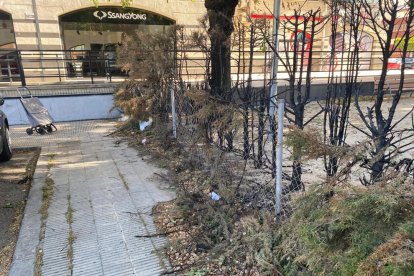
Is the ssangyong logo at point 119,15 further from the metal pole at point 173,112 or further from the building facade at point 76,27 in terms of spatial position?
the metal pole at point 173,112

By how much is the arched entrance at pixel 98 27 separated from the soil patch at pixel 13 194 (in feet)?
24.5

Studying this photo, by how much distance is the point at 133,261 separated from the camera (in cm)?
284

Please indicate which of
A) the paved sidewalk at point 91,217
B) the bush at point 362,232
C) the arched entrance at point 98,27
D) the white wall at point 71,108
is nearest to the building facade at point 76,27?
the arched entrance at point 98,27

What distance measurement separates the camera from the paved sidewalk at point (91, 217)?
2812 millimetres

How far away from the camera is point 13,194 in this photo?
4.21 metres

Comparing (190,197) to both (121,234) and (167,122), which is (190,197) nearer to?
(121,234)

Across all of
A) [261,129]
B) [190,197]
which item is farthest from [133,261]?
[261,129]

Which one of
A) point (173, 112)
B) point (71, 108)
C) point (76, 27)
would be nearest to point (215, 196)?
point (173, 112)

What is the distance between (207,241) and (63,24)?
12790mm

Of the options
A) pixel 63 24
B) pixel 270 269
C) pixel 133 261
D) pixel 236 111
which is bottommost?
pixel 133 261

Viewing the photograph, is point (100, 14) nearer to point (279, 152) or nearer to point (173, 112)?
point (173, 112)

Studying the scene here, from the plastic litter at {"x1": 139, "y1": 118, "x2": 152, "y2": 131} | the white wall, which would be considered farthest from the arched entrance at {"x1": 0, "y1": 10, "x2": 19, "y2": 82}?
the plastic litter at {"x1": 139, "y1": 118, "x2": 152, "y2": 131}

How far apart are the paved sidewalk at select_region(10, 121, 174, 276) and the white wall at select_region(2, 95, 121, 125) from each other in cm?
306

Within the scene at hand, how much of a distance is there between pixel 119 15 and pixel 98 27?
1025mm
